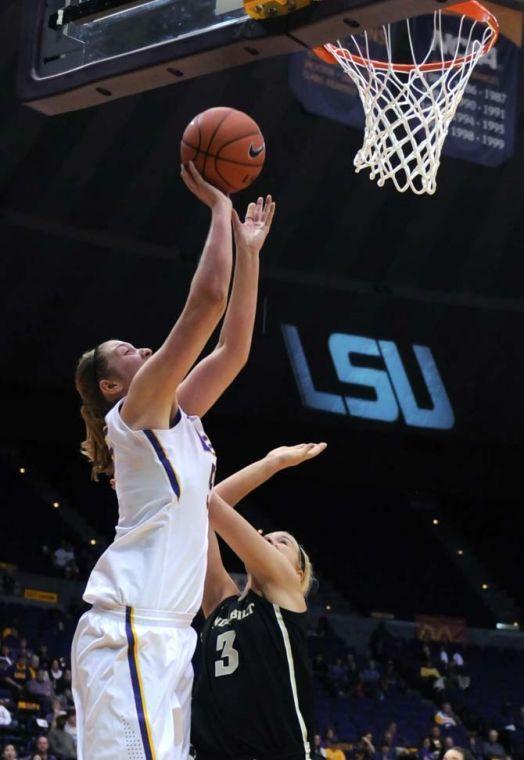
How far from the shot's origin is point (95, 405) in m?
3.41

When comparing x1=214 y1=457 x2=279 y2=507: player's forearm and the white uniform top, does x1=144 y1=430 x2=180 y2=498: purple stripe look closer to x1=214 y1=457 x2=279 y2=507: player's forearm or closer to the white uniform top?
the white uniform top

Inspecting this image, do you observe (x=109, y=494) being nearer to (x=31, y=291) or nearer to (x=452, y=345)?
(x=31, y=291)

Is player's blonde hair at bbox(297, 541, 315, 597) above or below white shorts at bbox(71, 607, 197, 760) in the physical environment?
below

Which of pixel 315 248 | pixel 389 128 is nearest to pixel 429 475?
pixel 315 248

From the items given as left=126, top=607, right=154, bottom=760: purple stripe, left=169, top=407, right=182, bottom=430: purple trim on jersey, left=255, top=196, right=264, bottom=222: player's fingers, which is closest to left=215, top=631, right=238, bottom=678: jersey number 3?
left=126, top=607, right=154, bottom=760: purple stripe

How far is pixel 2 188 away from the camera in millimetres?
17109

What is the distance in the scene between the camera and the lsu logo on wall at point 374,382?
19.7m

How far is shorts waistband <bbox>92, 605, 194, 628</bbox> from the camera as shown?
3076 mm

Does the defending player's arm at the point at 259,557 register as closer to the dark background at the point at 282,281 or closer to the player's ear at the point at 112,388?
the player's ear at the point at 112,388

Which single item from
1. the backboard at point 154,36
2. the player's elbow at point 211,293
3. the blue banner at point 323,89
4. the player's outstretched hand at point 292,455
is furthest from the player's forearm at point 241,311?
the blue banner at point 323,89

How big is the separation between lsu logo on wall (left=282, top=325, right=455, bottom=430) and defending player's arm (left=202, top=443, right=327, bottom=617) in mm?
15375

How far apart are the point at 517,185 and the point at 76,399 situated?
7.98 m

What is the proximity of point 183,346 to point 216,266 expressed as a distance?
24 cm

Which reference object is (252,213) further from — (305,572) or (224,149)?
(305,572)
